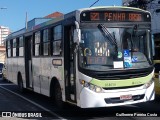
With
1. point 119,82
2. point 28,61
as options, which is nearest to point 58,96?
point 119,82

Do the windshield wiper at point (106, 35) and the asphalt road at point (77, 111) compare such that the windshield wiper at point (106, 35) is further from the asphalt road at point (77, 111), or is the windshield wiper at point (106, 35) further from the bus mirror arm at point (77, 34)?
the asphalt road at point (77, 111)

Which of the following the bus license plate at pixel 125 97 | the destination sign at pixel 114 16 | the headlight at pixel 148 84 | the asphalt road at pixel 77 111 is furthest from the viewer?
the asphalt road at pixel 77 111

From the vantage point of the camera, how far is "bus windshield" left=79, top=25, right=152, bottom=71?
10312 mm

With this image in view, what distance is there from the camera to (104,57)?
10328 millimetres

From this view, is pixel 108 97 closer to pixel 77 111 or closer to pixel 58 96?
pixel 77 111

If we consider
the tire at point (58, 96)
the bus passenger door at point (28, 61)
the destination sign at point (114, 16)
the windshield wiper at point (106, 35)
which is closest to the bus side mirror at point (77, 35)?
the destination sign at point (114, 16)

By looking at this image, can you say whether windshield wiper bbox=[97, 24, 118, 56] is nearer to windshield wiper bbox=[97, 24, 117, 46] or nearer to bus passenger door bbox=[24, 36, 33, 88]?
windshield wiper bbox=[97, 24, 117, 46]

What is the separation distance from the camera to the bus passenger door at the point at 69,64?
11113mm

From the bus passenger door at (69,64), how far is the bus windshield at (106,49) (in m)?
0.78

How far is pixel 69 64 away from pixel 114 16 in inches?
76.8

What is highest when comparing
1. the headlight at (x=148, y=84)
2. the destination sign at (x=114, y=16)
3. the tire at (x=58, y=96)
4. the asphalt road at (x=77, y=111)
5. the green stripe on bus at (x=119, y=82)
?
the destination sign at (x=114, y=16)

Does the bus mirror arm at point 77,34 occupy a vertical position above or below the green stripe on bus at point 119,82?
above

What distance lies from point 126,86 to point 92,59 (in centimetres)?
119

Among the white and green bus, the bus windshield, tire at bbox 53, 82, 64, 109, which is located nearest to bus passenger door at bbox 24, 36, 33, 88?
tire at bbox 53, 82, 64, 109
